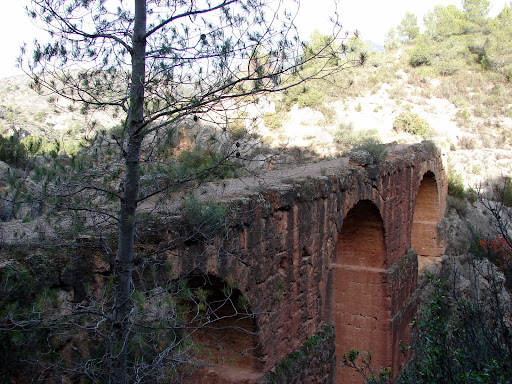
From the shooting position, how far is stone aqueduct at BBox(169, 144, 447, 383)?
5023 mm

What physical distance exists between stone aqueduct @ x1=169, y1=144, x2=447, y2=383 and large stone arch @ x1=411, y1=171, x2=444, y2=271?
3242mm

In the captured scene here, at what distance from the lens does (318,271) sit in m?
6.57

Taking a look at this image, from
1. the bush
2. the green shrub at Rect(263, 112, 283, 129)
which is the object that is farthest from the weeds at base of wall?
the bush

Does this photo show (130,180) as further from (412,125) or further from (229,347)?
(412,125)

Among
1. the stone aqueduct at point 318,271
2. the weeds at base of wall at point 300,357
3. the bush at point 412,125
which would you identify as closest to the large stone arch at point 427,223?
the stone aqueduct at point 318,271

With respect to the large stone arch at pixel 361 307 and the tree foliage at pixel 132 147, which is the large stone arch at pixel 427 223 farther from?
the tree foliage at pixel 132 147

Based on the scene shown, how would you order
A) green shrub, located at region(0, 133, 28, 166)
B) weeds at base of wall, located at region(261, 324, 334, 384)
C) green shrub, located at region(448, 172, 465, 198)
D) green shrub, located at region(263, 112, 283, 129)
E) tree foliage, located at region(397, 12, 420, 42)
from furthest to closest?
tree foliage, located at region(397, 12, 420, 42), green shrub, located at region(263, 112, 283, 129), green shrub, located at region(448, 172, 465, 198), green shrub, located at region(0, 133, 28, 166), weeds at base of wall, located at region(261, 324, 334, 384)

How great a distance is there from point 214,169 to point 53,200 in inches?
42.2

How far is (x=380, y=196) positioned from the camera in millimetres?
8758

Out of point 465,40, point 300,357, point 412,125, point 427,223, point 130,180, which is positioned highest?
point 465,40

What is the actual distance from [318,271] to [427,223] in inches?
358

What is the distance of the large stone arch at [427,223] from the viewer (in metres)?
14.1

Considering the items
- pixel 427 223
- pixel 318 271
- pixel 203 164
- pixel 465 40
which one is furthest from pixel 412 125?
pixel 203 164

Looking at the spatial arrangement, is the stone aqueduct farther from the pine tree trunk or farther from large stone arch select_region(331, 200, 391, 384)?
the pine tree trunk
